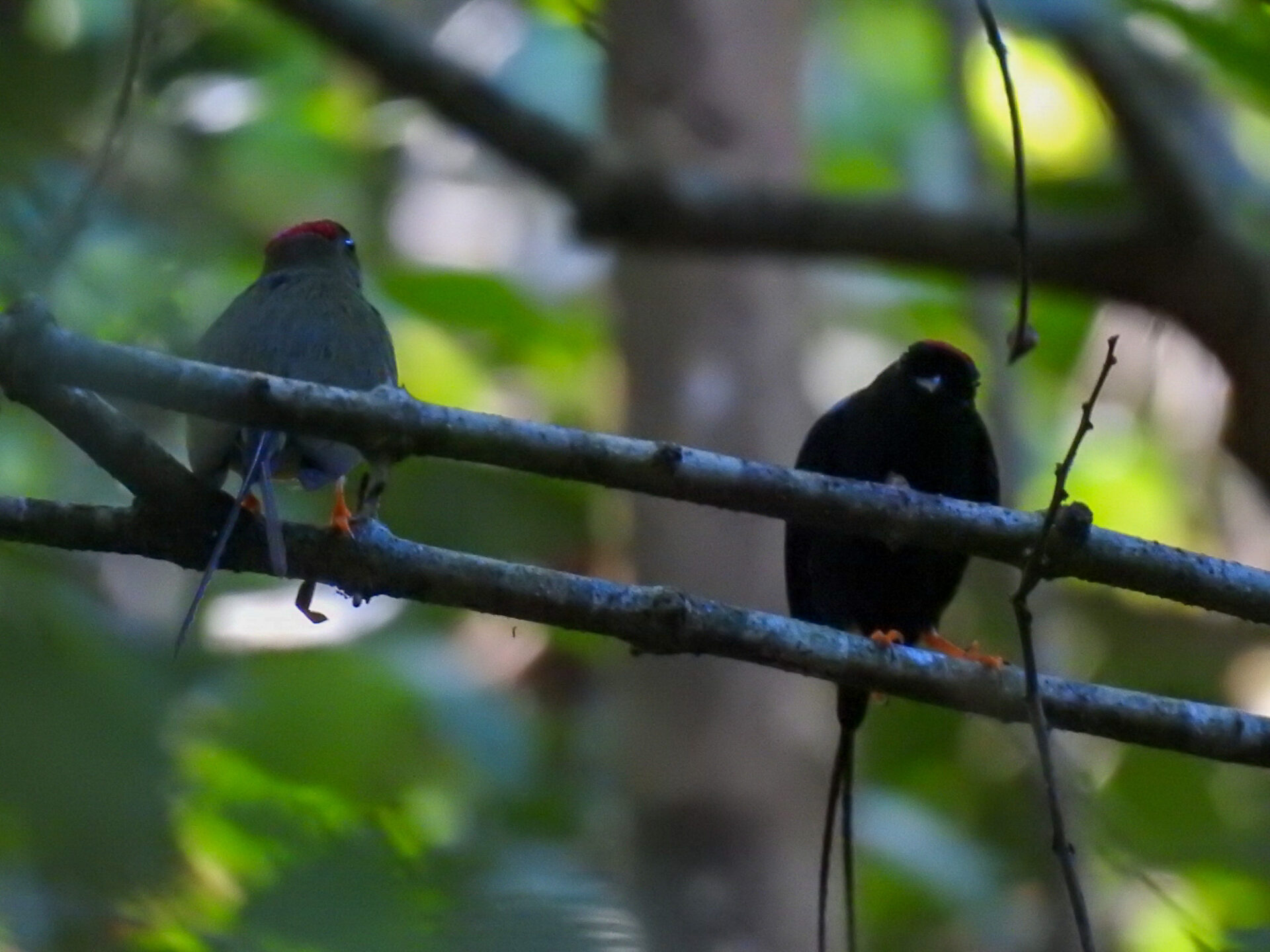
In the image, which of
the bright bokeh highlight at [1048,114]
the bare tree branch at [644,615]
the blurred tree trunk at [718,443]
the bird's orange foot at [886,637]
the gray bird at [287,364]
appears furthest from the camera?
the bright bokeh highlight at [1048,114]

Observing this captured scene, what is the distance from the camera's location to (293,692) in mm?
4535

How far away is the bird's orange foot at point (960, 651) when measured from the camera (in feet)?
10.1

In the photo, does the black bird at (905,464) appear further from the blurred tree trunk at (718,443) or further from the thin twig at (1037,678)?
the thin twig at (1037,678)

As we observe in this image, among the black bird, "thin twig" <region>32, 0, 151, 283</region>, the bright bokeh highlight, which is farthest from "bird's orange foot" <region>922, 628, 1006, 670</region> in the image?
the bright bokeh highlight

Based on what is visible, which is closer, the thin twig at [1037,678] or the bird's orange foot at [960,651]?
the thin twig at [1037,678]

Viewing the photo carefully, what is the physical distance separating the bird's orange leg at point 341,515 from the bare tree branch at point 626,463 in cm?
20

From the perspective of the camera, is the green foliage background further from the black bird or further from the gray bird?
the black bird

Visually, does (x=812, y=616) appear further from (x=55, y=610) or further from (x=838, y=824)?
(x=55, y=610)

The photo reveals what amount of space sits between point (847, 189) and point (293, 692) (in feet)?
15.8

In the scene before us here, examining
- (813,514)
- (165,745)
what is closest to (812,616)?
(813,514)

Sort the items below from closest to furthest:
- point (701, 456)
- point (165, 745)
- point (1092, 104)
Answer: point (165, 745), point (701, 456), point (1092, 104)

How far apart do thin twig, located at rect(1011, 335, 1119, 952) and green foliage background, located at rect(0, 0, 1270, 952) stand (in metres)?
0.18

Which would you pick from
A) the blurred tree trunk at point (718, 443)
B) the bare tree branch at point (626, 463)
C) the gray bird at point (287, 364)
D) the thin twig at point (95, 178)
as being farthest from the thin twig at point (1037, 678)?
the blurred tree trunk at point (718, 443)

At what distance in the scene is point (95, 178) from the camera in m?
2.33
